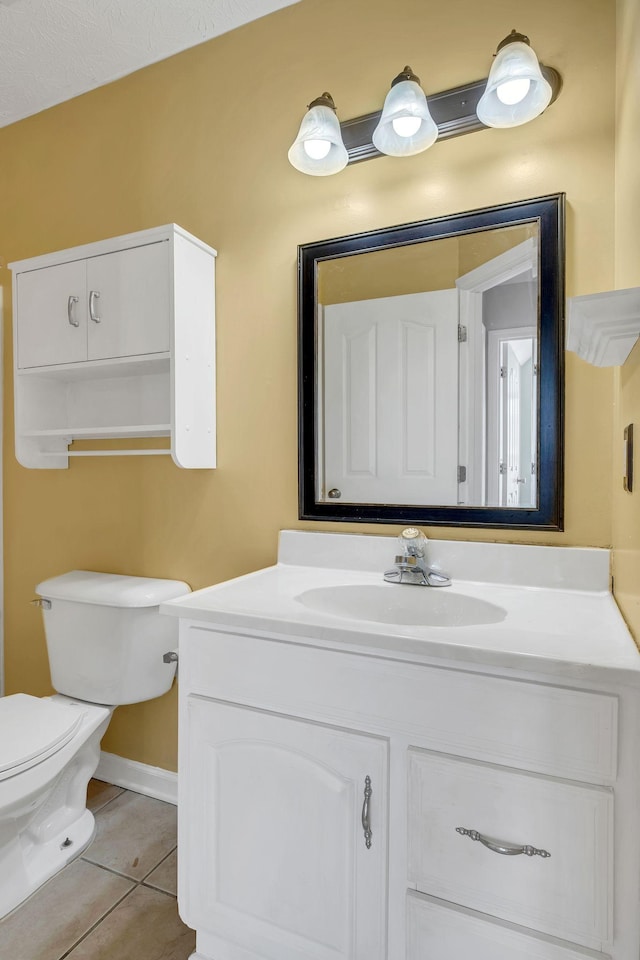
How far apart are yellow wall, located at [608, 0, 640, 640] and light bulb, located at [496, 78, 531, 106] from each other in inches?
7.3

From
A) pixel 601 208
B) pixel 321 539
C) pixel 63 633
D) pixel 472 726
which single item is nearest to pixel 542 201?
pixel 601 208

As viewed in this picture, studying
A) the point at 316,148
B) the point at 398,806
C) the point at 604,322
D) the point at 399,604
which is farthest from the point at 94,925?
the point at 316,148

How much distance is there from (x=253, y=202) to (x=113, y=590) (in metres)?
1.25

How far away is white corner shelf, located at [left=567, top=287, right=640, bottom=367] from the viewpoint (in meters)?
0.74

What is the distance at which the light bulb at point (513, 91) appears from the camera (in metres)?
1.20

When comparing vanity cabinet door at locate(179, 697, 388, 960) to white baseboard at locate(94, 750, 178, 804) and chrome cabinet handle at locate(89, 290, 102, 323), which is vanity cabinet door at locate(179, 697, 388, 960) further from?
chrome cabinet handle at locate(89, 290, 102, 323)

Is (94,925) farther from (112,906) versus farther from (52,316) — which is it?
(52,316)

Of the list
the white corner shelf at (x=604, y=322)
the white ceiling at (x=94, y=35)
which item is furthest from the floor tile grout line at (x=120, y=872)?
the white ceiling at (x=94, y=35)

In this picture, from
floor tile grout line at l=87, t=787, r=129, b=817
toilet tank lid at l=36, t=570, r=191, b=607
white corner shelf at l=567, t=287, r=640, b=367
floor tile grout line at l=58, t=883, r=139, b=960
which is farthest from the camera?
→ floor tile grout line at l=87, t=787, r=129, b=817

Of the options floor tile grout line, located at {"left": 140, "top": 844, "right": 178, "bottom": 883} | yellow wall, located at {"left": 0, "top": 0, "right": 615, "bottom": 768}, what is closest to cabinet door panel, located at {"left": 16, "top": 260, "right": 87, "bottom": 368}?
yellow wall, located at {"left": 0, "top": 0, "right": 615, "bottom": 768}

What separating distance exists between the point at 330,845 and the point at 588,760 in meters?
0.50

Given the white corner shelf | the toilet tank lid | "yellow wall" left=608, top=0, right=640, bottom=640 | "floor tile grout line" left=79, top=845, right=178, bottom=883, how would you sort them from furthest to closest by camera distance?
1. the toilet tank lid
2. "floor tile grout line" left=79, top=845, right=178, bottom=883
3. "yellow wall" left=608, top=0, right=640, bottom=640
4. the white corner shelf

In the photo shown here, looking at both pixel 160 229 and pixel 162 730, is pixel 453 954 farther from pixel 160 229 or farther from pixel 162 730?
pixel 160 229

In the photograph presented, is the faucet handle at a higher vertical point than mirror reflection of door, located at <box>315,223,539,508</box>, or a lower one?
lower
